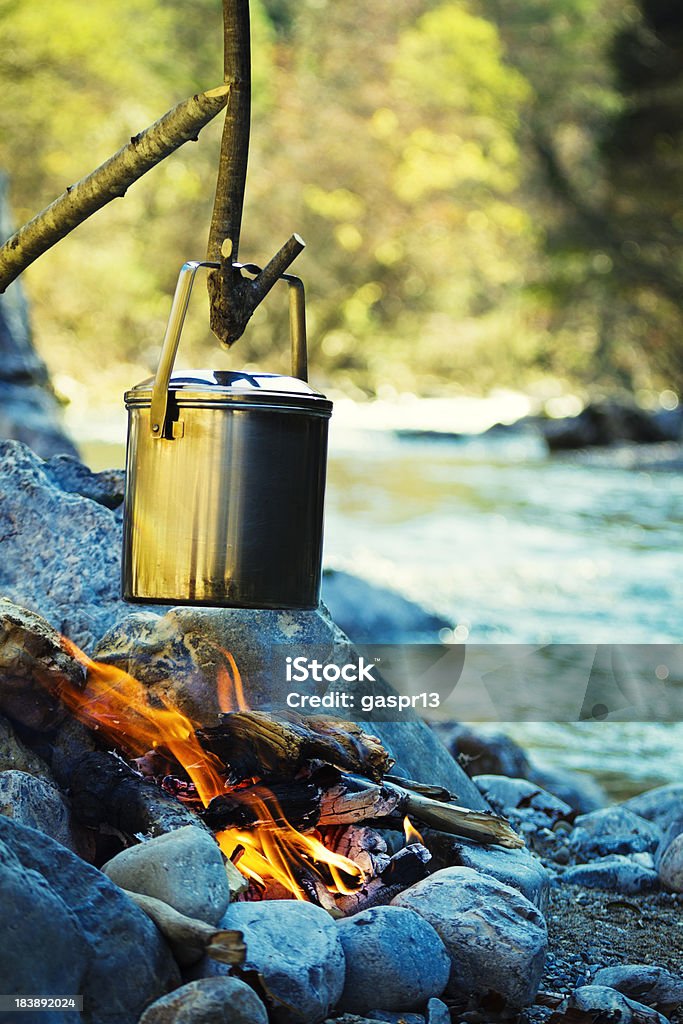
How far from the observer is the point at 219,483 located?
2.38 m

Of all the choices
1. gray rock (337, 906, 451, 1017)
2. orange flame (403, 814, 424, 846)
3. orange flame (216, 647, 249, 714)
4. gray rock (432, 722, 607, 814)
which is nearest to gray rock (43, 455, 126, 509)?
orange flame (216, 647, 249, 714)

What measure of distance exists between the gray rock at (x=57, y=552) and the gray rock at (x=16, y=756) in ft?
1.88

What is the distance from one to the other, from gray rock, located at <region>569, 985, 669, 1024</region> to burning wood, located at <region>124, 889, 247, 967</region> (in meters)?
0.66

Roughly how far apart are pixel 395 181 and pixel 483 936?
30919 millimetres

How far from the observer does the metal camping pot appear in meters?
2.37

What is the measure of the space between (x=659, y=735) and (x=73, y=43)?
2229cm

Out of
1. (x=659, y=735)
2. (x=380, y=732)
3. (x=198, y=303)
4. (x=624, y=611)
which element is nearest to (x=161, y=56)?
(x=198, y=303)

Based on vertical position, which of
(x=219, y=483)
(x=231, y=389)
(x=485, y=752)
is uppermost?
(x=231, y=389)

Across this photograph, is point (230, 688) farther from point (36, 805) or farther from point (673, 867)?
point (673, 867)

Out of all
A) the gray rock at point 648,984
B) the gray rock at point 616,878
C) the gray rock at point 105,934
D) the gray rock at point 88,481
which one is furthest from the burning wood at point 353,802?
the gray rock at point 88,481

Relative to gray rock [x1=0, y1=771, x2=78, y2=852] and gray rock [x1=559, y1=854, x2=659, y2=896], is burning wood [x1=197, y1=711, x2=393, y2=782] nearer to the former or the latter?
gray rock [x1=0, y1=771, x2=78, y2=852]

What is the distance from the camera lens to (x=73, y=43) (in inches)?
992

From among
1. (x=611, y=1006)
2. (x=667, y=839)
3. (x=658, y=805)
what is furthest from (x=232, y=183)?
(x=658, y=805)

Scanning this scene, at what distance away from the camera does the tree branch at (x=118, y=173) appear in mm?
2477
